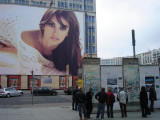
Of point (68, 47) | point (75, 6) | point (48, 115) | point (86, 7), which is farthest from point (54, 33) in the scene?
point (48, 115)

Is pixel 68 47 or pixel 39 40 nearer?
pixel 39 40

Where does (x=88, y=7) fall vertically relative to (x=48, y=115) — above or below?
above

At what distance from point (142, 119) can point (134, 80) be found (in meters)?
4.19

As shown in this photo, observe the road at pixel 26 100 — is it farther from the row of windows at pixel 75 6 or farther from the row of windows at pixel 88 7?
the row of windows at pixel 75 6

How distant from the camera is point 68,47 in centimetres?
6016

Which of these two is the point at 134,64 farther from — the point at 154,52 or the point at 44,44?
the point at 154,52

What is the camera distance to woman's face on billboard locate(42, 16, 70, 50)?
2282 inches

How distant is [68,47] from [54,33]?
558 centimetres

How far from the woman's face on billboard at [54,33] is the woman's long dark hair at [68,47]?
831mm

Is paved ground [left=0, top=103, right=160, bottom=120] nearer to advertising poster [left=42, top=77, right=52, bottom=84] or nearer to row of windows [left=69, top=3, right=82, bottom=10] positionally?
advertising poster [left=42, top=77, right=52, bottom=84]

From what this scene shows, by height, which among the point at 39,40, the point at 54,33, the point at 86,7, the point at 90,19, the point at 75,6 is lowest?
the point at 39,40

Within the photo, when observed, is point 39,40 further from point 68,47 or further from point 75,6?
point 75,6

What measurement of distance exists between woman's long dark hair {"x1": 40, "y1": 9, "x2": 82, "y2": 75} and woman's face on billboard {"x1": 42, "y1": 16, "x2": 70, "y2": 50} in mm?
831

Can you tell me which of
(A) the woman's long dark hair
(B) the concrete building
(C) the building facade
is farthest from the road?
(C) the building facade
